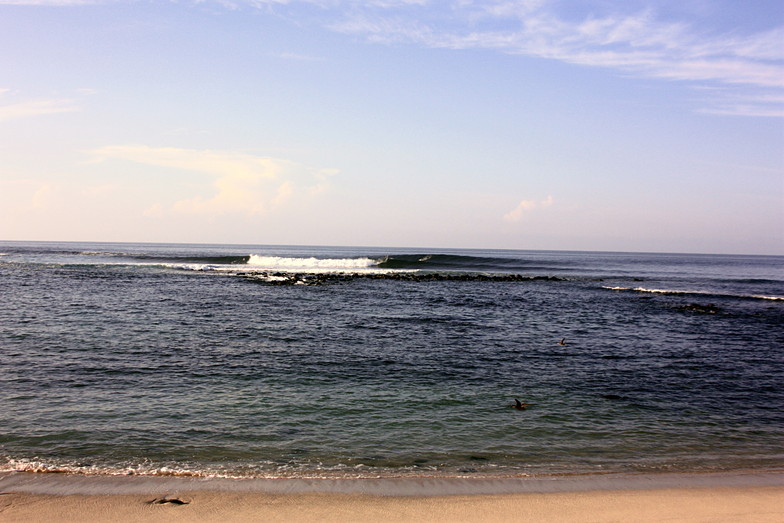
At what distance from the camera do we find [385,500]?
612 centimetres

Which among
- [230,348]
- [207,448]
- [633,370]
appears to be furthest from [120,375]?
[633,370]

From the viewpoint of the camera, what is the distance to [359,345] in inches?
622

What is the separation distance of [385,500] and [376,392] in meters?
4.63

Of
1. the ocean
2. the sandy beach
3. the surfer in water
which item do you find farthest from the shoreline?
the surfer in water

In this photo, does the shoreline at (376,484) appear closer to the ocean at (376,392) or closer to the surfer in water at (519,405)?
the ocean at (376,392)

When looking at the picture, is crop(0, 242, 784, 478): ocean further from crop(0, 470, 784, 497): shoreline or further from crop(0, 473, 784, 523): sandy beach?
crop(0, 473, 784, 523): sandy beach

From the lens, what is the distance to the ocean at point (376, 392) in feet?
24.6

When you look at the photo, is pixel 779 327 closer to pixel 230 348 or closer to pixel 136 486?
pixel 230 348

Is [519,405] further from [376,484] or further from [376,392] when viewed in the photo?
[376,484]

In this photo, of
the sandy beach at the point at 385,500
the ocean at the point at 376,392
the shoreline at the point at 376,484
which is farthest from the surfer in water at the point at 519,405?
the sandy beach at the point at 385,500

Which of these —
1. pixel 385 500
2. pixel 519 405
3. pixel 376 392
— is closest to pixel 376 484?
pixel 385 500

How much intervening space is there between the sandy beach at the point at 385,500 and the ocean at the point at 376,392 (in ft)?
1.26

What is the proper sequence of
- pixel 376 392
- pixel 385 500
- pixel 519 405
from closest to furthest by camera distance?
1. pixel 385 500
2. pixel 519 405
3. pixel 376 392

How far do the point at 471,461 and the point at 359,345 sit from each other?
8642mm
